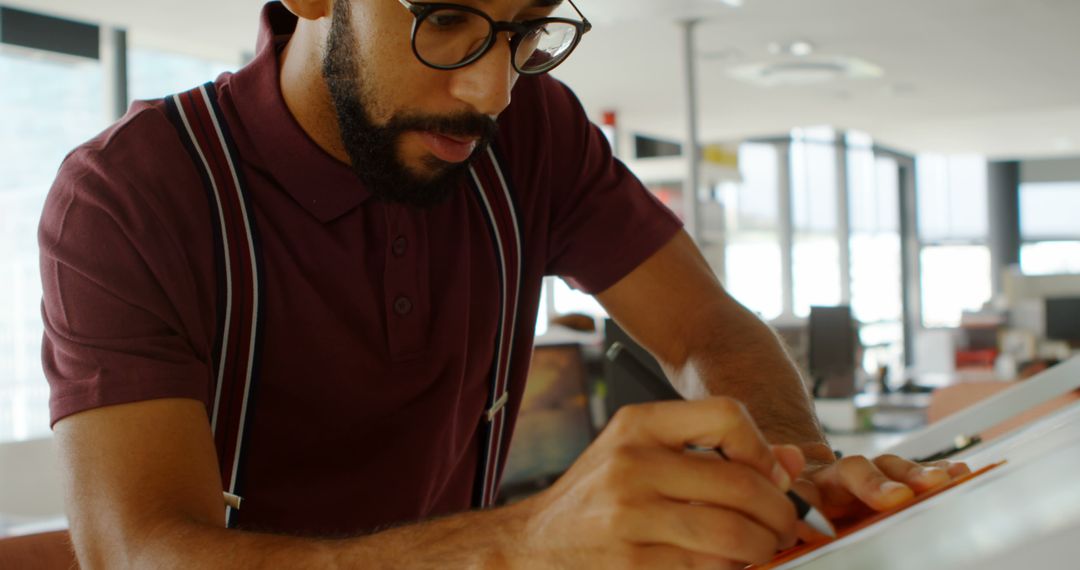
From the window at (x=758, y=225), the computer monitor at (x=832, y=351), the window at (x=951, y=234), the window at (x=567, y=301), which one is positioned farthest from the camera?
the window at (x=951, y=234)

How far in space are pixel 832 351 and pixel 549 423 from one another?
263 centimetres

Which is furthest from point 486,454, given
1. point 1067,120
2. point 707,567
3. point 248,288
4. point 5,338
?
point 1067,120

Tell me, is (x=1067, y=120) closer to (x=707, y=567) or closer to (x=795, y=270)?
(x=795, y=270)

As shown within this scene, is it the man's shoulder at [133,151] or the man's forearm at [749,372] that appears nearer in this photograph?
the man's shoulder at [133,151]

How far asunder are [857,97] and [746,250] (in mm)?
3390

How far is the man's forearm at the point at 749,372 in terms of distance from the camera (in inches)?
42.3

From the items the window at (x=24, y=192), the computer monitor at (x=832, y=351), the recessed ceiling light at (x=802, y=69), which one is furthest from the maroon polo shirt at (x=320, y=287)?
the recessed ceiling light at (x=802, y=69)

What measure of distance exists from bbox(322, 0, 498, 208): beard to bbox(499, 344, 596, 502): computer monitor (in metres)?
2.77

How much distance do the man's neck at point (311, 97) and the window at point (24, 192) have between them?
5140 mm

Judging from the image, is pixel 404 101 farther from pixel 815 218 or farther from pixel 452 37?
pixel 815 218

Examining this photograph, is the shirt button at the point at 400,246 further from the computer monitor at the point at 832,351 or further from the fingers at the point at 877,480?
the computer monitor at the point at 832,351

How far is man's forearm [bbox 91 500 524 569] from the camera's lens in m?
0.67

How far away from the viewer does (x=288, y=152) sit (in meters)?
1.10

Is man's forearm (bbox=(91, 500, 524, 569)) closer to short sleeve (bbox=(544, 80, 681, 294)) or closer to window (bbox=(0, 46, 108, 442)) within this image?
short sleeve (bbox=(544, 80, 681, 294))
